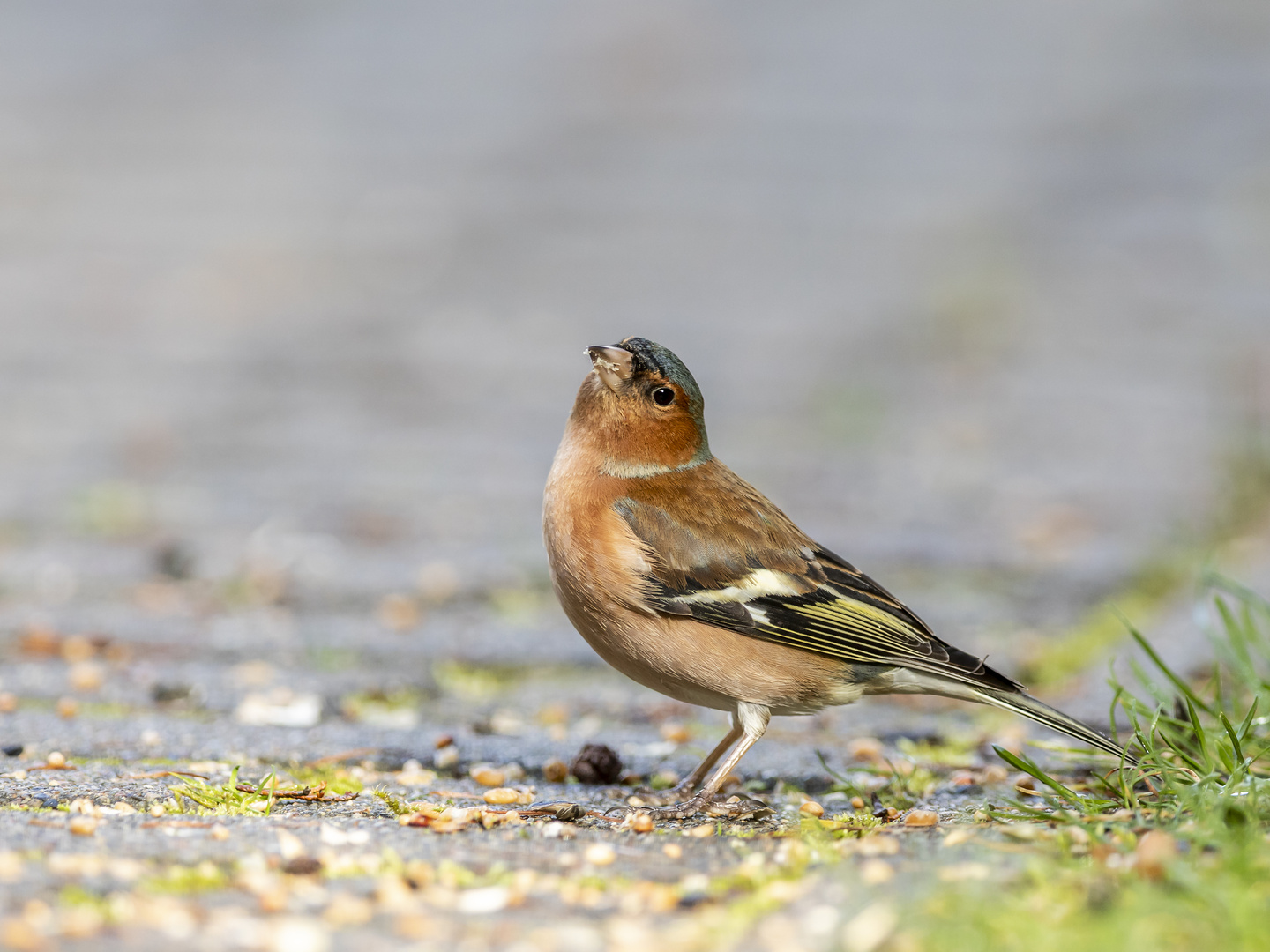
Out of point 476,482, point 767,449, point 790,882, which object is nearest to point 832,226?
point 767,449

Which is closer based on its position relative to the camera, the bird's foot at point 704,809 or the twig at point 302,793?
the twig at point 302,793

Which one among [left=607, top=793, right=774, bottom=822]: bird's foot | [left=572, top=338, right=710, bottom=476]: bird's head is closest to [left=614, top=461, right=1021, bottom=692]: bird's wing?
[left=572, top=338, right=710, bottom=476]: bird's head

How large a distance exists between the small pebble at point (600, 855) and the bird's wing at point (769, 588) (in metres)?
1.05

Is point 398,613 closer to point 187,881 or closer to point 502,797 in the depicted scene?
point 502,797

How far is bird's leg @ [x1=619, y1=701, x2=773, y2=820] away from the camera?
351 centimetres

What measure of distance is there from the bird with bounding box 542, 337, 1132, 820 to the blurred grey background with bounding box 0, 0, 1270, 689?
115cm

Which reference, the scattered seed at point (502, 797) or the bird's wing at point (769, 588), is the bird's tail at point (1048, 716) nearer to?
the bird's wing at point (769, 588)

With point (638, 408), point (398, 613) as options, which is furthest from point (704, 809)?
point (398, 613)

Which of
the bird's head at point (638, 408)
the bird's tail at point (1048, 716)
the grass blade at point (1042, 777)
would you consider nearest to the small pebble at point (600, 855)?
the grass blade at point (1042, 777)

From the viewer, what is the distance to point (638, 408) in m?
4.21

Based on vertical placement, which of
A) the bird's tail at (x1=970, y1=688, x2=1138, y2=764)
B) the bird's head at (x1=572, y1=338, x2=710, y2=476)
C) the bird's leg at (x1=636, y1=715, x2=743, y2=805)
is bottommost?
the bird's leg at (x1=636, y1=715, x2=743, y2=805)

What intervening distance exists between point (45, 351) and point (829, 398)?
16.9 feet

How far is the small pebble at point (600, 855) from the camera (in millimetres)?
2799

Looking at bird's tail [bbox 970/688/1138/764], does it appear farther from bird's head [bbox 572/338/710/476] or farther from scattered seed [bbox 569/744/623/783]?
bird's head [bbox 572/338/710/476]
